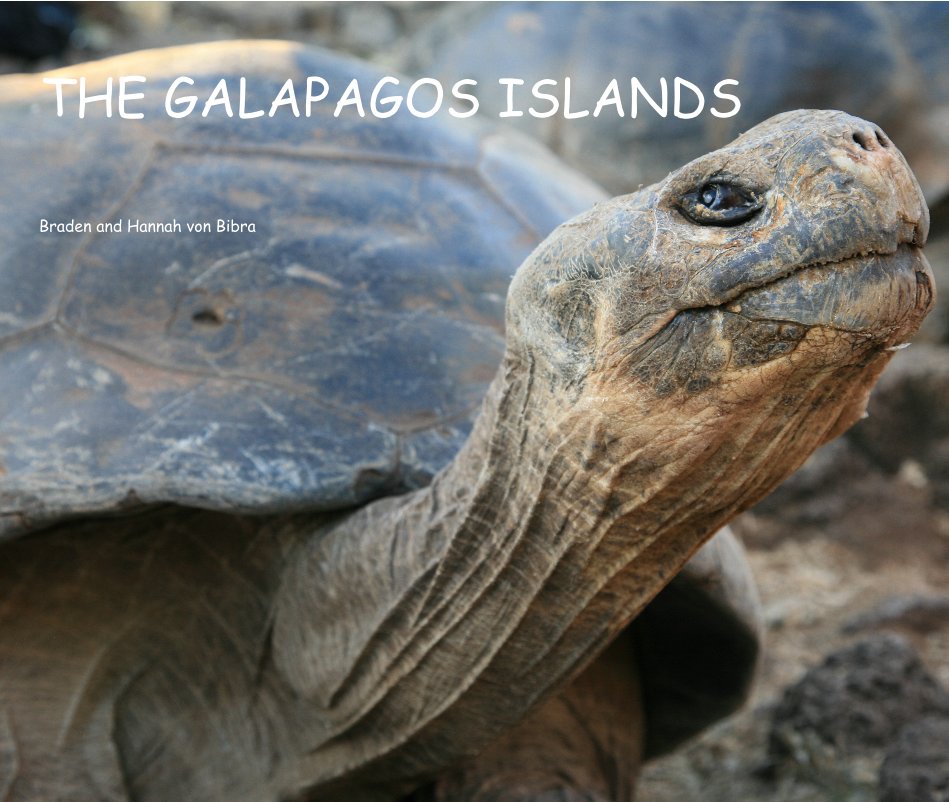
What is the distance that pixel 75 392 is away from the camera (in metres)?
2.13

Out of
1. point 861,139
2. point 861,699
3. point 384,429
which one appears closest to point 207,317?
point 384,429

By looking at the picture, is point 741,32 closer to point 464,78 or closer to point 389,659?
point 464,78

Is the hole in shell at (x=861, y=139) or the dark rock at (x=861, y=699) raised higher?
the hole in shell at (x=861, y=139)

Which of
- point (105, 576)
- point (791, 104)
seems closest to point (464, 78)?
point (791, 104)

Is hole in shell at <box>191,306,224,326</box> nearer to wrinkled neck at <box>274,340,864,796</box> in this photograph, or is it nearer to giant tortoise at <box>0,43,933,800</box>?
giant tortoise at <box>0,43,933,800</box>

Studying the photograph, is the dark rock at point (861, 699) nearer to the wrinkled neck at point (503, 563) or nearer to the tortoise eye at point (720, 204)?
the wrinkled neck at point (503, 563)

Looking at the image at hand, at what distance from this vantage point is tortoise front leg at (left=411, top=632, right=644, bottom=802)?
7.32 ft

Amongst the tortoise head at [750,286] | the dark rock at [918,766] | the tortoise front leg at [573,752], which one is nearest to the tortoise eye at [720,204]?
the tortoise head at [750,286]

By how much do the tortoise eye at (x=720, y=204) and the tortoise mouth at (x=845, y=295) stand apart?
0.27 feet

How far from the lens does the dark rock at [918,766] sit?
2275mm

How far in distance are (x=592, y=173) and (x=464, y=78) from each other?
1.06 meters

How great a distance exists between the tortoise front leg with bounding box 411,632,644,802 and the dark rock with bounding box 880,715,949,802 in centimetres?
47

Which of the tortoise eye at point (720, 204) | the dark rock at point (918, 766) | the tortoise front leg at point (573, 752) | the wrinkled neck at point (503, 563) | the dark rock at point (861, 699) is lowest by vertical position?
the dark rock at point (861, 699)

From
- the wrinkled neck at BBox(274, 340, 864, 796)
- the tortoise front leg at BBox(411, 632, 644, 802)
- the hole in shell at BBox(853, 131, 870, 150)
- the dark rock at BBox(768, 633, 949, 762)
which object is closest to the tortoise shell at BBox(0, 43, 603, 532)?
the wrinkled neck at BBox(274, 340, 864, 796)
